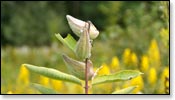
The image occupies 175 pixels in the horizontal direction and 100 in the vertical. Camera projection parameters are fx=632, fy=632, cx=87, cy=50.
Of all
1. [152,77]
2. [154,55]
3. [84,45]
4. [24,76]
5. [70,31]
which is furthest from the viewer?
[70,31]

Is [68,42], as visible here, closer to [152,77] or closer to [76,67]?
[76,67]

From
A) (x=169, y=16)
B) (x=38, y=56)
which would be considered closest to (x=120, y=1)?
(x=38, y=56)

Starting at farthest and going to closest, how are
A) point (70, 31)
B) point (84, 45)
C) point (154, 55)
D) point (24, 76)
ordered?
point (70, 31) < point (154, 55) < point (24, 76) < point (84, 45)

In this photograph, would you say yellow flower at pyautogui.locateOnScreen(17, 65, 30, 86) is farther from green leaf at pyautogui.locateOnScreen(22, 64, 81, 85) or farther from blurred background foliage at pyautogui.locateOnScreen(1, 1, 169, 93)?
green leaf at pyautogui.locateOnScreen(22, 64, 81, 85)

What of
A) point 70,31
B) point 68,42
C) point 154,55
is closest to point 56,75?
point 68,42

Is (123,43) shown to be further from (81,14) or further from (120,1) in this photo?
(81,14)

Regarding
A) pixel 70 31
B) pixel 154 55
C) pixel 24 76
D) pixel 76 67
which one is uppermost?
pixel 70 31
